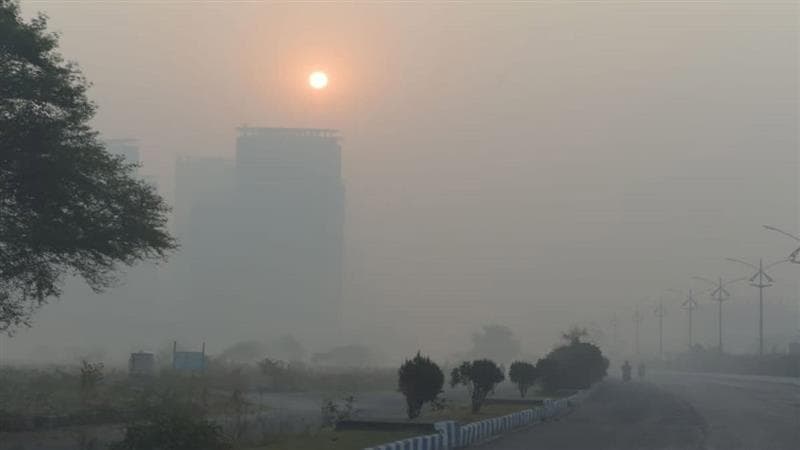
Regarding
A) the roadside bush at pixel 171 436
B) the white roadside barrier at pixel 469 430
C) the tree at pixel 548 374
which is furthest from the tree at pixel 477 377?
the tree at pixel 548 374

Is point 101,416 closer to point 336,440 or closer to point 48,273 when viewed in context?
point 48,273

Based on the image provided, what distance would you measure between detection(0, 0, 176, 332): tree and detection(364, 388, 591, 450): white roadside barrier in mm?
10826

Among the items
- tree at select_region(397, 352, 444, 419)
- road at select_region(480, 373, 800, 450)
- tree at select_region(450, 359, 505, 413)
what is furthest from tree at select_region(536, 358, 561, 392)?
tree at select_region(397, 352, 444, 419)

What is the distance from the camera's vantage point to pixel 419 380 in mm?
37625

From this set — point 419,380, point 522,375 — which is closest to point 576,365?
point 522,375

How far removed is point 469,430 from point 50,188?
13249mm

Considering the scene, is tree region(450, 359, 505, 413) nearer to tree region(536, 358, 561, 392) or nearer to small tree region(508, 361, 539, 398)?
small tree region(508, 361, 539, 398)

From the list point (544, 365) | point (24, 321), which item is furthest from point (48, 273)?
point (544, 365)

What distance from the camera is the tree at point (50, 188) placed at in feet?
102

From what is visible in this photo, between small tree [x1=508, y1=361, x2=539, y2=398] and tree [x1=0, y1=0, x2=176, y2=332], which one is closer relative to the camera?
tree [x1=0, y1=0, x2=176, y2=332]

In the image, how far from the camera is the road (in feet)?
109

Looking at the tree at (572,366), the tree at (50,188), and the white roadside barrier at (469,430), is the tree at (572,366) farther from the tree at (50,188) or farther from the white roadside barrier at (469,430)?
the tree at (50,188)

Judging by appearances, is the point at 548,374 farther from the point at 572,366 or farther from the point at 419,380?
the point at 419,380

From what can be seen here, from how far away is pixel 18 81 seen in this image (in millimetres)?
31172
